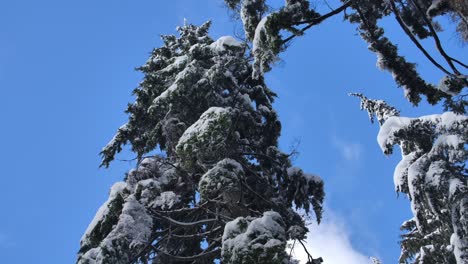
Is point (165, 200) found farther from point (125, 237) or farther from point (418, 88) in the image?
point (418, 88)

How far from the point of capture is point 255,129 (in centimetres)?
1384

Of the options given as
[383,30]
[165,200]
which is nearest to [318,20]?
[383,30]

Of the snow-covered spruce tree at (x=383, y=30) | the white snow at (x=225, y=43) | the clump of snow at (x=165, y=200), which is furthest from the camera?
the white snow at (x=225, y=43)

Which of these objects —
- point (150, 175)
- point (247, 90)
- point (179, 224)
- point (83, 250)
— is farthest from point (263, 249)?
point (247, 90)

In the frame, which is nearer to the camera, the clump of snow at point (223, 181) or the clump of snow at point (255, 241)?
the clump of snow at point (255, 241)

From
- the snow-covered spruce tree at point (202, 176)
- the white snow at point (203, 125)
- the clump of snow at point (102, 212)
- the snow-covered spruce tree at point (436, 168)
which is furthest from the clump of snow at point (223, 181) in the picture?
the snow-covered spruce tree at point (436, 168)

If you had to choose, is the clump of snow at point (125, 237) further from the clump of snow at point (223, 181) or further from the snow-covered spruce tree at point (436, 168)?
the snow-covered spruce tree at point (436, 168)

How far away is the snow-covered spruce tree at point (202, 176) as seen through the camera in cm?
943

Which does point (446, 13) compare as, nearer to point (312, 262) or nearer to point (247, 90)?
point (312, 262)

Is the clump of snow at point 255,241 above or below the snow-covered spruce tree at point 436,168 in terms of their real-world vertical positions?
below

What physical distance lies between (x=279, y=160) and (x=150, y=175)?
3832 millimetres

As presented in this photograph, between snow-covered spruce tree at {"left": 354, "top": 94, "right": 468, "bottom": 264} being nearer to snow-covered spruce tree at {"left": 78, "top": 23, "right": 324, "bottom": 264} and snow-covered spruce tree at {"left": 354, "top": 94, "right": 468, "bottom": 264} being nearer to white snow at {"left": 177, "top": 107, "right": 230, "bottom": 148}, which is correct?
snow-covered spruce tree at {"left": 78, "top": 23, "right": 324, "bottom": 264}

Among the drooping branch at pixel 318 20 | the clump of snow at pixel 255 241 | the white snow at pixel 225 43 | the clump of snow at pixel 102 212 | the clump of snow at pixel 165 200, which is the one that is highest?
the white snow at pixel 225 43

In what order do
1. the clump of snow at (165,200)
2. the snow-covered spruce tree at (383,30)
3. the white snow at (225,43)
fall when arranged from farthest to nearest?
the white snow at (225,43) → the clump of snow at (165,200) → the snow-covered spruce tree at (383,30)
